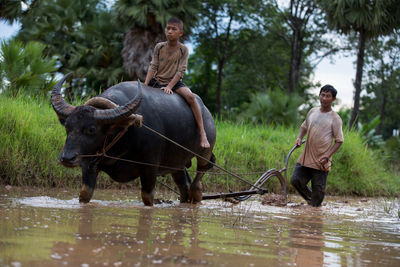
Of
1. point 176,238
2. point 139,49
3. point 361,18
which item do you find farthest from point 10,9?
point 176,238

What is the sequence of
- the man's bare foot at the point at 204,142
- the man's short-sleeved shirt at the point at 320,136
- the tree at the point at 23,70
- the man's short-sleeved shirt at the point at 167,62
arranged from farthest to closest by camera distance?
1. the tree at the point at 23,70
2. the man's short-sleeved shirt at the point at 320,136
3. the man's bare foot at the point at 204,142
4. the man's short-sleeved shirt at the point at 167,62

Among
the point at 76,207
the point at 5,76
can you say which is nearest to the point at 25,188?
the point at 76,207

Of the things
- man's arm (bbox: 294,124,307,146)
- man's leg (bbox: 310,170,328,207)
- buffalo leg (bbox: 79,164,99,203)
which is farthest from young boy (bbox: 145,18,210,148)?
man's leg (bbox: 310,170,328,207)

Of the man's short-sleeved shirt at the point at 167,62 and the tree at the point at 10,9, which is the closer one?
the man's short-sleeved shirt at the point at 167,62

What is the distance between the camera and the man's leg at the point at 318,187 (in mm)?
6746

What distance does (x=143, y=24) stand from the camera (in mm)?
17531

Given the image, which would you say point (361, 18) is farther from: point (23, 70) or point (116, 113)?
point (116, 113)

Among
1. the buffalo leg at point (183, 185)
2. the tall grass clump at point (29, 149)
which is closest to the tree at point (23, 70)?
the tall grass clump at point (29, 149)

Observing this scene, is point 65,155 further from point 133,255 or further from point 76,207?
point 133,255

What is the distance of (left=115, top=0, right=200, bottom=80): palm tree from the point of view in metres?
17.3

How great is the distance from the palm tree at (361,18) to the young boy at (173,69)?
11993 millimetres

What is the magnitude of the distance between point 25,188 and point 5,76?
4.09m

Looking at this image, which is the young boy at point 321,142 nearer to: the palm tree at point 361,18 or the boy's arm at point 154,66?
the boy's arm at point 154,66

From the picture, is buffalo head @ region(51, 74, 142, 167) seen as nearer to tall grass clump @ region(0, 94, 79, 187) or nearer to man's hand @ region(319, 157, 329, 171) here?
tall grass clump @ region(0, 94, 79, 187)
